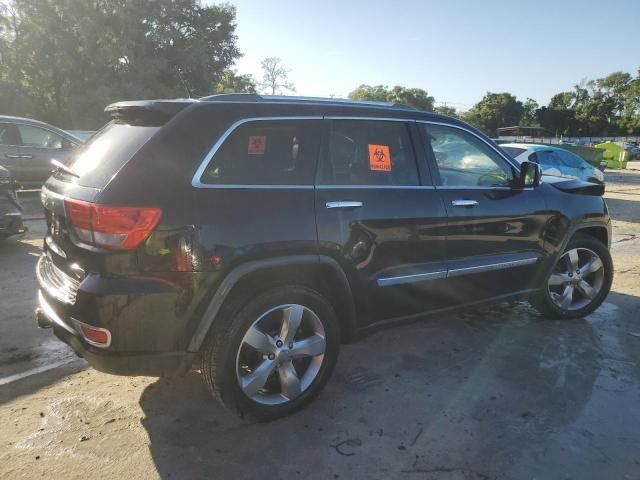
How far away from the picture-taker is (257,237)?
8.56 feet

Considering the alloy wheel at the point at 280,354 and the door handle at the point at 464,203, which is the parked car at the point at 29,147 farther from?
the door handle at the point at 464,203

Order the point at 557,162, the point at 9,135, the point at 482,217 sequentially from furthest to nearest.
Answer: the point at 557,162, the point at 9,135, the point at 482,217

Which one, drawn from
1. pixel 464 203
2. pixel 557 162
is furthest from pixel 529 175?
pixel 557 162

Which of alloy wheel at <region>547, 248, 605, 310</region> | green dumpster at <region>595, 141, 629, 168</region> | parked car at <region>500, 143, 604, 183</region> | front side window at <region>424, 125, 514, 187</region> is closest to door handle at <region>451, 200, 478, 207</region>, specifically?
front side window at <region>424, 125, 514, 187</region>

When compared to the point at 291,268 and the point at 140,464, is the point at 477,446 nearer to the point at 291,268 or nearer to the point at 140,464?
the point at 291,268

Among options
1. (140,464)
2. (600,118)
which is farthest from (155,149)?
(600,118)

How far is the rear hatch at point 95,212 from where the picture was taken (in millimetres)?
2369

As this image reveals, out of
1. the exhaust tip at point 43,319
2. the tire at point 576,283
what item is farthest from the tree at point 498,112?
the exhaust tip at point 43,319

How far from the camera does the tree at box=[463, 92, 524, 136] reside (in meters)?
88.0

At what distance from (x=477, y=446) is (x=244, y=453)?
1263 mm

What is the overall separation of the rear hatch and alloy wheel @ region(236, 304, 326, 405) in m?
0.82

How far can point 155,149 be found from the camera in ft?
8.25

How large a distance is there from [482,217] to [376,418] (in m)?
1.67

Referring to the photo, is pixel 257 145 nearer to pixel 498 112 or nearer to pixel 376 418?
pixel 376 418
